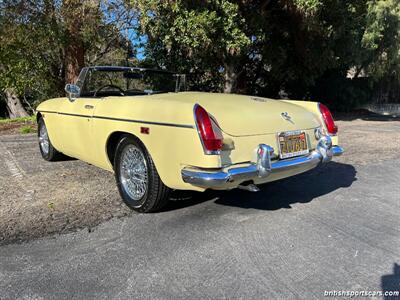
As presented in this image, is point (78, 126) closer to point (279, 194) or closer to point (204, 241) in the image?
point (204, 241)

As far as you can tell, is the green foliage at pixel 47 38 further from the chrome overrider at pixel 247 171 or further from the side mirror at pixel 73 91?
the chrome overrider at pixel 247 171

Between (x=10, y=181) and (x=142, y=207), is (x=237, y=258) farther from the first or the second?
(x=10, y=181)

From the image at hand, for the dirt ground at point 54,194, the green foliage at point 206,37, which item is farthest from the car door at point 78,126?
the green foliage at point 206,37

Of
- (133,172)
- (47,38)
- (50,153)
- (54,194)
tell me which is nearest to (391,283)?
(133,172)

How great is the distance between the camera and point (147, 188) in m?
3.71

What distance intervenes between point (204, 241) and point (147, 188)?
831 millimetres

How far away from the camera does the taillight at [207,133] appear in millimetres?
3150

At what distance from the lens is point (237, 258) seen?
2893 millimetres

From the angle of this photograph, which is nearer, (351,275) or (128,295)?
(128,295)

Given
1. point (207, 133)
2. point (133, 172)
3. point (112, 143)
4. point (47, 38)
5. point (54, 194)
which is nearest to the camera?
point (207, 133)

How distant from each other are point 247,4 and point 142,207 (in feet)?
32.0

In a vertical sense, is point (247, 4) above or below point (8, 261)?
above

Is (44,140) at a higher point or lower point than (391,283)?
higher

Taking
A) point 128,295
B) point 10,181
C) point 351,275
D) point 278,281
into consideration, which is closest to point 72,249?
point 128,295
